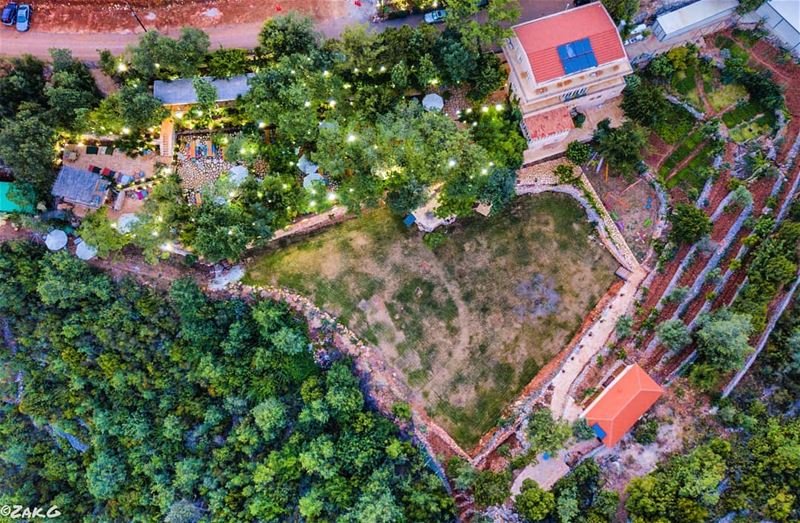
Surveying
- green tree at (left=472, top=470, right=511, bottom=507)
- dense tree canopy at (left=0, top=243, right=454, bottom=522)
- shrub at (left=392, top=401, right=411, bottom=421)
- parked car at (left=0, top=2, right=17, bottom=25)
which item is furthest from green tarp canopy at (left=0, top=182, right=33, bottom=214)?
green tree at (left=472, top=470, right=511, bottom=507)

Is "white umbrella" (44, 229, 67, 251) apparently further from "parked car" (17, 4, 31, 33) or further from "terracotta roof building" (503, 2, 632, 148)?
"terracotta roof building" (503, 2, 632, 148)

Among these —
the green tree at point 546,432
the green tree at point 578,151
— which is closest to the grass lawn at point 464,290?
the green tree at point 578,151

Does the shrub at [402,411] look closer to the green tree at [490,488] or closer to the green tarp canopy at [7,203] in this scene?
the green tree at [490,488]

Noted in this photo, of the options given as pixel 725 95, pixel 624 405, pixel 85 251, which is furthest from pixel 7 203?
pixel 725 95

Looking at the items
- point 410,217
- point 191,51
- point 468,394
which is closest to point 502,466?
point 468,394

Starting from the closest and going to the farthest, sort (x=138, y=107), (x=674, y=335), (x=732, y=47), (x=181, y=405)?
(x=674, y=335) → (x=138, y=107) → (x=732, y=47) → (x=181, y=405)

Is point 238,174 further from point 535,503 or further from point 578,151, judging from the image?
point 535,503
